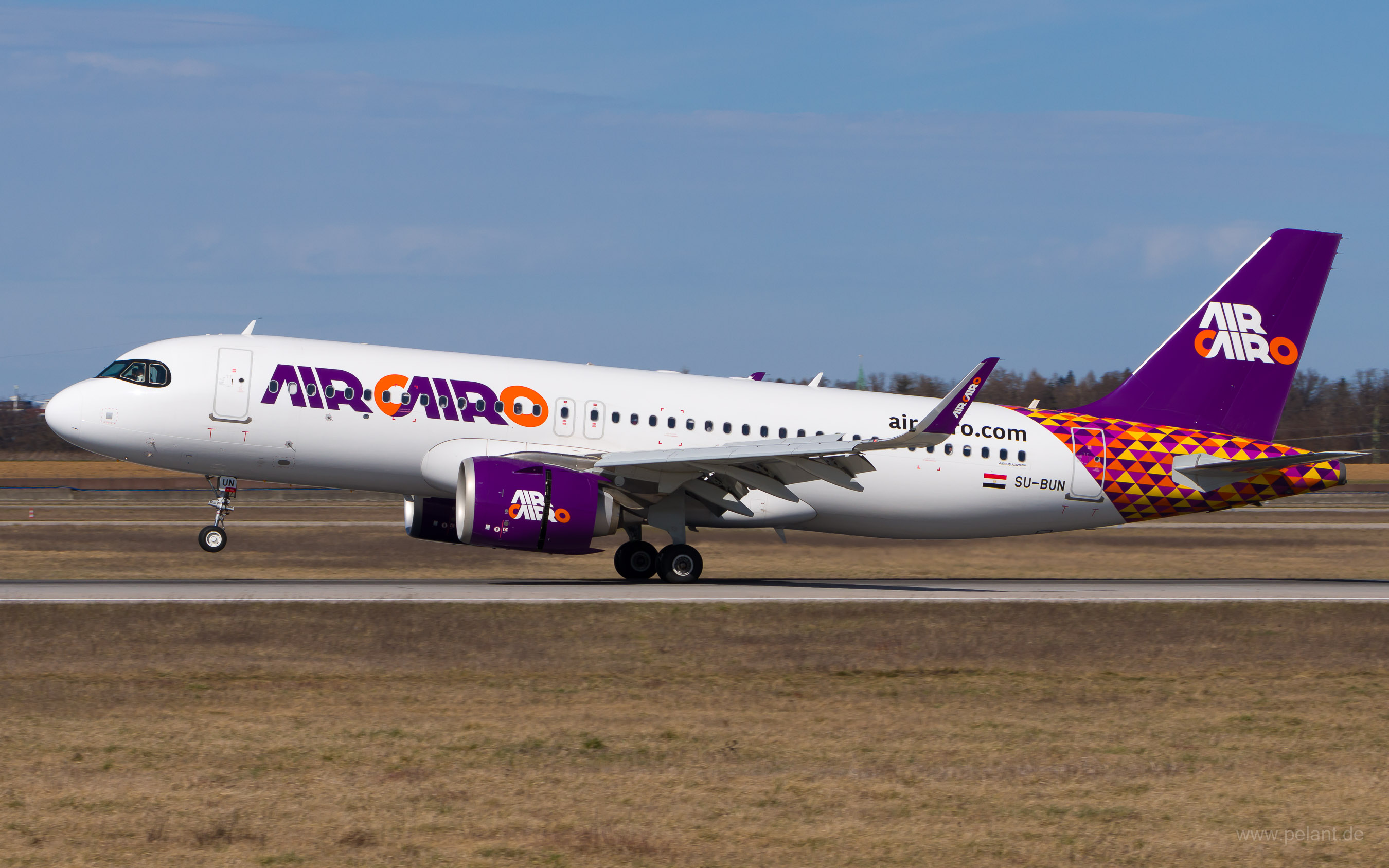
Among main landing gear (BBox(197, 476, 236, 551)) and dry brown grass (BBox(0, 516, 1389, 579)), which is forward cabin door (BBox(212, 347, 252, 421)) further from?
dry brown grass (BBox(0, 516, 1389, 579))

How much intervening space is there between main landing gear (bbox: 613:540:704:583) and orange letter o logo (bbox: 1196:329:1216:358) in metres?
12.5

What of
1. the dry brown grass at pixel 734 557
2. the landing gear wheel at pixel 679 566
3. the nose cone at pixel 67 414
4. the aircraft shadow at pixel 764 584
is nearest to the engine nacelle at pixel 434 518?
the aircraft shadow at pixel 764 584

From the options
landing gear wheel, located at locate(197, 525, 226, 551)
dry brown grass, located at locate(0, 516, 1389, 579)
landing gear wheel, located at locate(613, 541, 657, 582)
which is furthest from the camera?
dry brown grass, located at locate(0, 516, 1389, 579)

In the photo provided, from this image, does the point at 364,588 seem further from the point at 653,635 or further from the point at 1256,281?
the point at 1256,281

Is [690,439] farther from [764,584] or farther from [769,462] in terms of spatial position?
[764,584]

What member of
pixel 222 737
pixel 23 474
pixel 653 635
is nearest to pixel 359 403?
pixel 653 635

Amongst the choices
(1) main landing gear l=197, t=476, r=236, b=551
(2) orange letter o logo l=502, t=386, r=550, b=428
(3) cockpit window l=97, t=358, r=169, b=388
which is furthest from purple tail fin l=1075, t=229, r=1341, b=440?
(3) cockpit window l=97, t=358, r=169, b=388

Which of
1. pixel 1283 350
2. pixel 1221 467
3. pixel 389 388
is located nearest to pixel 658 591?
pixel 389 388

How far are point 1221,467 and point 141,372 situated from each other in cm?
2220

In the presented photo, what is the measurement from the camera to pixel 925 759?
46.7 ft

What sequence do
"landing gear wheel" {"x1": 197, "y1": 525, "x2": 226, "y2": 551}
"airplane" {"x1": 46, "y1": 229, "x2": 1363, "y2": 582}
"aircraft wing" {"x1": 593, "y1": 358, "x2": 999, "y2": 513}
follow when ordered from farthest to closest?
"landing gear wheel" {"x1": 197, "y1": 525, "x2": 226, "y2": 551} < "airplane" {"x1": 46, "y1": 229, "x2": 1363, "y2": 582} < "aircraft wing" {"x1": 593, "y1": 358, "x2": 999, "y2": 513}

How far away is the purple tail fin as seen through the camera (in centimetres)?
2995

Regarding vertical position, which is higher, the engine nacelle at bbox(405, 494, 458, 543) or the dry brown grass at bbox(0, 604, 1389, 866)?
the engine nacelle at bbox(405, 494, 458, 543)

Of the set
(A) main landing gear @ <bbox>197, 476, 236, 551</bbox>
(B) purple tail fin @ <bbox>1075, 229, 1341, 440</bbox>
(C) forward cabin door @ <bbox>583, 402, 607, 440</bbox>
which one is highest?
(B) purple tail fin @ <bbox>1075, 229, 1341, 440</bbox>
